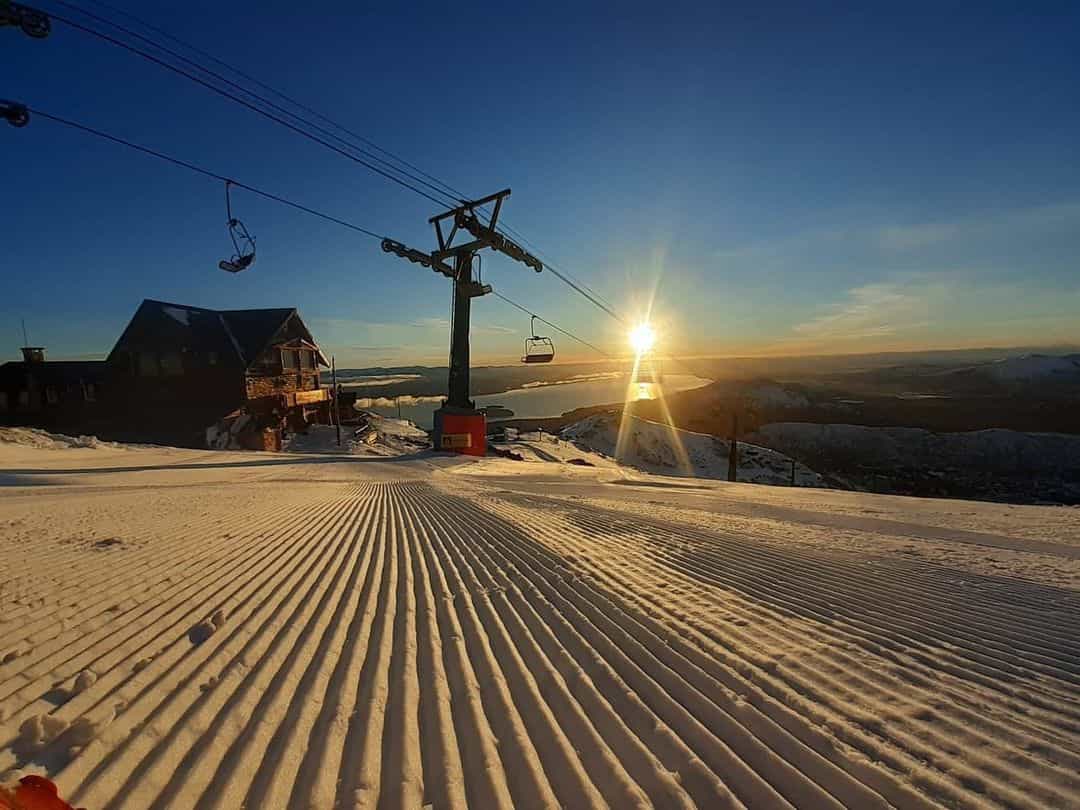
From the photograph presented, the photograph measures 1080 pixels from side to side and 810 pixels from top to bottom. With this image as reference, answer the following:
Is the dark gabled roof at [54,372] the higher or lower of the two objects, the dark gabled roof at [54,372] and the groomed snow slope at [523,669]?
the higher

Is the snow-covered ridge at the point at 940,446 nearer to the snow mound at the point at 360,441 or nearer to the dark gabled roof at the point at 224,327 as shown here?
the snow mound at the point at 360,441

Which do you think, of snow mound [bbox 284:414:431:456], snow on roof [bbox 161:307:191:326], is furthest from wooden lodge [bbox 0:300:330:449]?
snow mound [bbox 284:414:431:456]

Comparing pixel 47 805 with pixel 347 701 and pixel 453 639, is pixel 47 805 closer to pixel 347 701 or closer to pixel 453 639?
pixel 347 701

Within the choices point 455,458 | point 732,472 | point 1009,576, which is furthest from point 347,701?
point 732,472

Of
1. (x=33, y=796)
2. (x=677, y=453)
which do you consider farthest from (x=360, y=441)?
(x=33, y=796)

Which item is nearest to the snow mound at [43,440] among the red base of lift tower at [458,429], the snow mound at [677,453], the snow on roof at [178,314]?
the snow on roof at [178,314]

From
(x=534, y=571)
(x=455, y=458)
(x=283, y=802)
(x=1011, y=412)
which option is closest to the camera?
(x=283, y=802)

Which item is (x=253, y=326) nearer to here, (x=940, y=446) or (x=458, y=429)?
(x=458, y=429)
